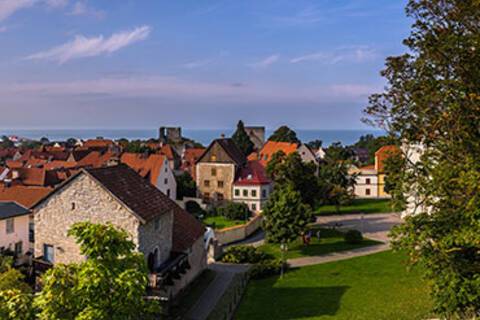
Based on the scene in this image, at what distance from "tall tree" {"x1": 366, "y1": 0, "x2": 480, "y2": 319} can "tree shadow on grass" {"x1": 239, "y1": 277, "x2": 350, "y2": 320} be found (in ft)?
27.2

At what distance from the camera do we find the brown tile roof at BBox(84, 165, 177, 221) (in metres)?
24.0

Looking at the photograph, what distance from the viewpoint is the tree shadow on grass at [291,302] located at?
22.7 metres

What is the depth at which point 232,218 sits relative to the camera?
178 feet

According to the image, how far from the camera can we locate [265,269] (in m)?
32.2

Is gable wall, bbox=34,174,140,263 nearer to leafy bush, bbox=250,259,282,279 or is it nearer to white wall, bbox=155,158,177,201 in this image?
leafy bush, bbox=250,259,282,279

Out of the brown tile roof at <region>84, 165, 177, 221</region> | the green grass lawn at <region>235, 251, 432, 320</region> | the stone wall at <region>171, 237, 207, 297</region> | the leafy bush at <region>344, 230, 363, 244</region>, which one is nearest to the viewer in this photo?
the green grass lawn at <region>235, 251, 432, 320</region>

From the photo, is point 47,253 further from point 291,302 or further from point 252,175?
point 252,175

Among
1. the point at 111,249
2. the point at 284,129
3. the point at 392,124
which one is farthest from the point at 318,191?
the point at 284,129

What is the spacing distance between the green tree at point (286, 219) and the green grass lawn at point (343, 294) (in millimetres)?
2925

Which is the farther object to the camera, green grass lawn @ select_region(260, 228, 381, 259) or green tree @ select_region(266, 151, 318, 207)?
green tree @ select_region(266, 151, 318, 207)

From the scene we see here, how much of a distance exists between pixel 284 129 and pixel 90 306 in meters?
95.2

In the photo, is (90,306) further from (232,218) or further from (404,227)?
(232,218)

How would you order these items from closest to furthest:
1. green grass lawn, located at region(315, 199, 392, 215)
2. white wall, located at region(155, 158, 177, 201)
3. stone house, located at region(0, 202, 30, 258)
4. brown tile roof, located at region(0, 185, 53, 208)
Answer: stone house, located at region(0, 202, 30, 258), brown tile roof, located at region(0, 185, 53, 208), white wall, located at region(155, 158, 177, 201), green grass lawn, located at region(315, 199, 392, 215)

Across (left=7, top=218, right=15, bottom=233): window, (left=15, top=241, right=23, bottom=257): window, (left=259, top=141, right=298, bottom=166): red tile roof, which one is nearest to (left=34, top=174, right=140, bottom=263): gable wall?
(left=7, top=218, right=15, bottom=233): window
